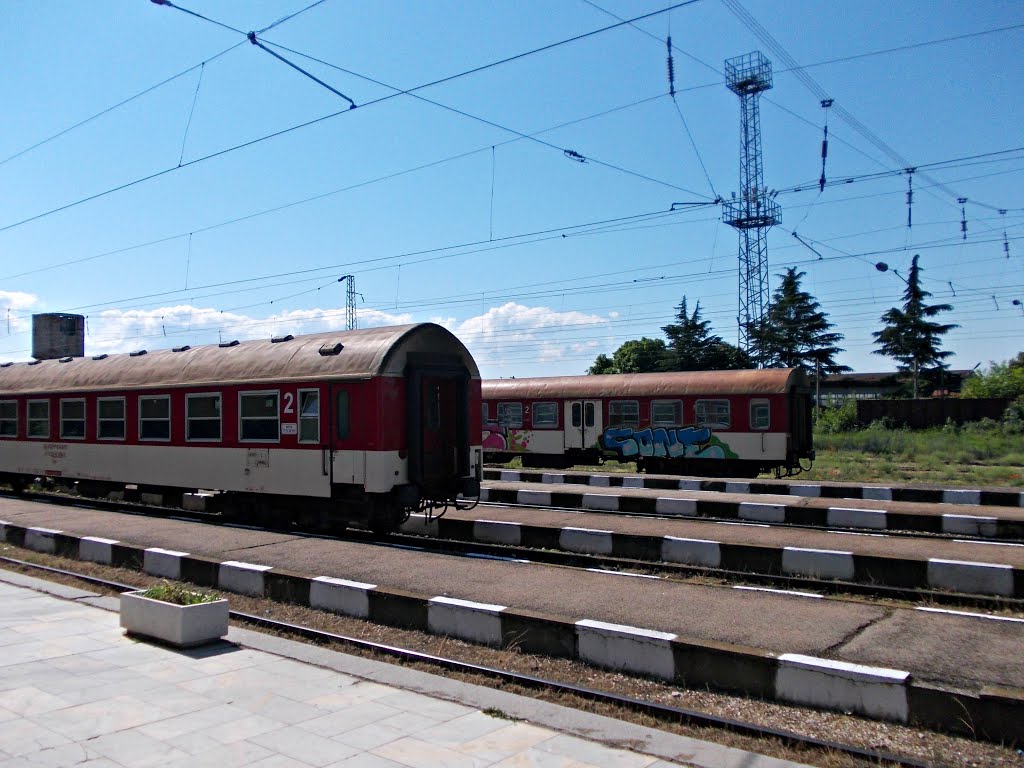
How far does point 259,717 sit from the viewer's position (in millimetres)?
5734

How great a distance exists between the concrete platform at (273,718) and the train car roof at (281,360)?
6.07 meters

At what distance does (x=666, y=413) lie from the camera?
24750 millimetres

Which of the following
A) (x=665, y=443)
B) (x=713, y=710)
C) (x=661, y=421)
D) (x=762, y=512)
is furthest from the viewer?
(x=661, y=421)

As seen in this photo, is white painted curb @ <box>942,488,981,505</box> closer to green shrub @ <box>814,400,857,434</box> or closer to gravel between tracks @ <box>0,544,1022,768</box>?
gravel between tracks @ <box>0,544,1022,768</box>

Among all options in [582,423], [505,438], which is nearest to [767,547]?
[582,423]

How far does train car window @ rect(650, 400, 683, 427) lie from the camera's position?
80.3 feet

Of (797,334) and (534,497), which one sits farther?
(797,334)

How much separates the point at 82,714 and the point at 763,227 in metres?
34.5

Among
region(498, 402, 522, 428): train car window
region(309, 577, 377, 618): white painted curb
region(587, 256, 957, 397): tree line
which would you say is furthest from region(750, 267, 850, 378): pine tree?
region(309, 577, 377, 618): white painted curb

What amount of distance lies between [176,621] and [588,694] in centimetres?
384

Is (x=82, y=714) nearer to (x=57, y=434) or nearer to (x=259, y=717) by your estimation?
(x=259, y=717)

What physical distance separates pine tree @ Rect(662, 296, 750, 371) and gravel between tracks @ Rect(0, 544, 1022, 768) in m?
44.7

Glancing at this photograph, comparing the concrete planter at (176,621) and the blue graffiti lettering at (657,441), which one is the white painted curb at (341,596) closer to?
the concrete planter at (176,621)

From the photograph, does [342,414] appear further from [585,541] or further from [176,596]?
[176,596]
